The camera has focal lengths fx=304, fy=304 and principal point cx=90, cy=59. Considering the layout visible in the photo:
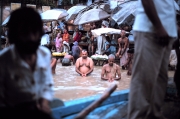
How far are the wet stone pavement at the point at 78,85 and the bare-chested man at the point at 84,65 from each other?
0.18 m

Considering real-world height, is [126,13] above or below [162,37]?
above

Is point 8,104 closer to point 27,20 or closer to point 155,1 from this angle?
point 27,20

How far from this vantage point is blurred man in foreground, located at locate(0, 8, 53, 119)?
7.25 feet

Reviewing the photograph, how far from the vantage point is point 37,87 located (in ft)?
7.72

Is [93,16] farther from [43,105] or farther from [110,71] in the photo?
[43,105]

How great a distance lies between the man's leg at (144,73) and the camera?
3.21 meters

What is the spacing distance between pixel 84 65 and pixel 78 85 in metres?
1.97

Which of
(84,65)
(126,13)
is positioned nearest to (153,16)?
(84,65)

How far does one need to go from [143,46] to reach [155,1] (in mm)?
492

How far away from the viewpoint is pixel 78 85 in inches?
345

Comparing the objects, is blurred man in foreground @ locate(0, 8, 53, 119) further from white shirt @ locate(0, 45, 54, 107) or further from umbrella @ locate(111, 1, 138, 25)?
umbrella @ locate(111, 1, 138, 25)

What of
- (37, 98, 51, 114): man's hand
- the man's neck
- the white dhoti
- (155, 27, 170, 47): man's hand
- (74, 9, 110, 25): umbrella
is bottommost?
the white dhoti

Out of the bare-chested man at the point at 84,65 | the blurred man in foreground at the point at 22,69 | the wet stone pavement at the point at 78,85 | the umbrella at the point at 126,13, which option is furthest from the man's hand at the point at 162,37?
the umbrella at the point at 126,13

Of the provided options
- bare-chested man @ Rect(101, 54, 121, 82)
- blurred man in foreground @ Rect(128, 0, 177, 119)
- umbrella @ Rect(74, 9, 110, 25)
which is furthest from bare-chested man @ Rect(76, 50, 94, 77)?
umbrella @ Rect(74, 9, 110, 25)
